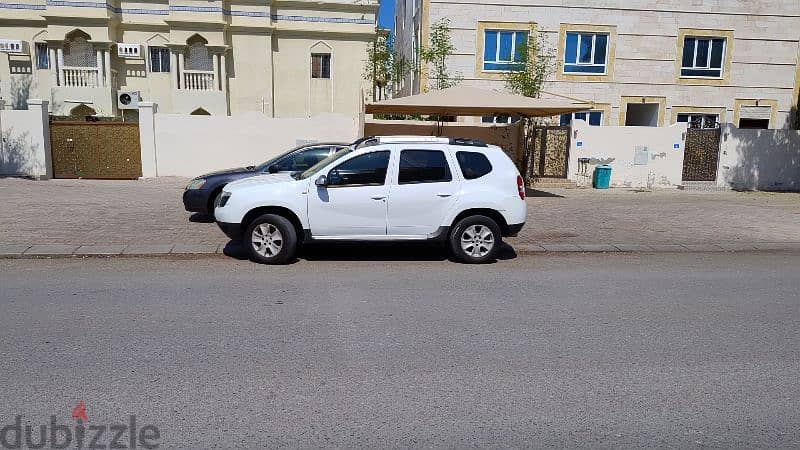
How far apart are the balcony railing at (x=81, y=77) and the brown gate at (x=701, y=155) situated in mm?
24148

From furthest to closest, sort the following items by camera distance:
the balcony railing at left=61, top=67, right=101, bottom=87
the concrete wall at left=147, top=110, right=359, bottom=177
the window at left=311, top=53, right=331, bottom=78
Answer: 1. the window at left=311, top=53, right=331, bottom=78
2. the balcony railing at left=61, top=67, right=101, bottom=87
3. the concrete wall at left=147, top=110, right=359, bottom=177

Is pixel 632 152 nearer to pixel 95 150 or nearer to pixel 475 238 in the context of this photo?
pixel 475 238

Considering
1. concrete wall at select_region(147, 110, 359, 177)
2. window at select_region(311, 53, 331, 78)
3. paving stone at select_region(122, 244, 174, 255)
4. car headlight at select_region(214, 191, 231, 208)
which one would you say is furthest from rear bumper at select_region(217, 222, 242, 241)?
window at select_region(311, 53, 331, 78)

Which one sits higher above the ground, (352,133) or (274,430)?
(352,133)

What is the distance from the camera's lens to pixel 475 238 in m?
8.26

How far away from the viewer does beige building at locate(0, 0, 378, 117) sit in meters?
26.6

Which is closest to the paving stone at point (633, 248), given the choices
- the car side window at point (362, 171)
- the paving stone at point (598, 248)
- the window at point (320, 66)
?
the paving stone at point (598, 248)

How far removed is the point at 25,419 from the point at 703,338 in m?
5.15

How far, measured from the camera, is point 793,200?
1678 cm

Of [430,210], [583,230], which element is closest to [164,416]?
[430,210]

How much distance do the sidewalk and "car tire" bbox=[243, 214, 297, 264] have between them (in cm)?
111

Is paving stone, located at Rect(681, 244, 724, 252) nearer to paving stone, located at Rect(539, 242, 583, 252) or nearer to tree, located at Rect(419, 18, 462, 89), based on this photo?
paving stone, located at Rect(539, 242, 583, 252)

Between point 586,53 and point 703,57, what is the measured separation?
17.0ft

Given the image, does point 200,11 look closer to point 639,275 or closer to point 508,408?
point 639,275
